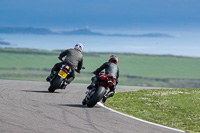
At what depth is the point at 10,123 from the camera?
1466 cm

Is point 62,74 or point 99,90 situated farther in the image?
point 62,74

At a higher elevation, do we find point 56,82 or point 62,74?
point 62,74

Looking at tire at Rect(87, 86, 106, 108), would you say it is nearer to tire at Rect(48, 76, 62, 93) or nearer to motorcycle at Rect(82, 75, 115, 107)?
Result: motorcycle at Rect(82, 75, 115, 107)

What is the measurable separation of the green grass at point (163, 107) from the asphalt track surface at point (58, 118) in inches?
37.2

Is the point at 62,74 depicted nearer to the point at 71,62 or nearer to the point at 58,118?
the point at 71,62

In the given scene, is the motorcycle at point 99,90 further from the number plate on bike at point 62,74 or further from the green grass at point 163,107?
the number plate on bike at point 62,74

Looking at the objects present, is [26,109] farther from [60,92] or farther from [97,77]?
[60,92]

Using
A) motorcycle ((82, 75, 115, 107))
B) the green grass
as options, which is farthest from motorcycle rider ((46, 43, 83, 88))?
motorcycle ((82, 75, 115, 107))

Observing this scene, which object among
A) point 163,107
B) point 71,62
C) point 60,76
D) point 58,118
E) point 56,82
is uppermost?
point 71,62

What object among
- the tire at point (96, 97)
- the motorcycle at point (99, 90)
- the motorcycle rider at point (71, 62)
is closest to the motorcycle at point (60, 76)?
the motorcycle rider at point (71, 62)

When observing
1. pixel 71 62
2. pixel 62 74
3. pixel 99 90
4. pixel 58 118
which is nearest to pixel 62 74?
pixel 62 74

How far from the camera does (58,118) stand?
16.1 m

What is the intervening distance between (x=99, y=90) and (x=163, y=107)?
288 centimetres

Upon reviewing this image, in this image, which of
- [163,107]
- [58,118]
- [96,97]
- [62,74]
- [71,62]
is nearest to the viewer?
[58,118]
